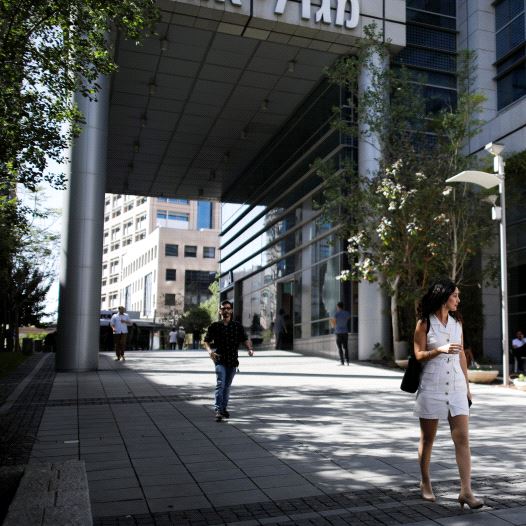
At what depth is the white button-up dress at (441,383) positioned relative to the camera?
454 cm

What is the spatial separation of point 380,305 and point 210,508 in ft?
51.4

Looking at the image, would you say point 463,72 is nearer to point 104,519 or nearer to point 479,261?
point 479,261

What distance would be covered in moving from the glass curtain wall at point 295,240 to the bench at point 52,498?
46.6ft

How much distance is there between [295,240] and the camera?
26.8 m

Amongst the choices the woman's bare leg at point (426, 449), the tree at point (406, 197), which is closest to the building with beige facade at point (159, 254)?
the tree at point (406, 197)

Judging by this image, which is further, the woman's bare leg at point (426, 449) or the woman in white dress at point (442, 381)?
the woman's bare leg at point (426, 449)

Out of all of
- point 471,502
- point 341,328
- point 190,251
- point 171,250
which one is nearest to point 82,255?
point 341,328

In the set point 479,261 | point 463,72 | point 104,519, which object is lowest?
point 104,519

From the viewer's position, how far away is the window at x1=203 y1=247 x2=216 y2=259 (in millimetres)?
95625

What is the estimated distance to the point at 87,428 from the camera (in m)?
7.89

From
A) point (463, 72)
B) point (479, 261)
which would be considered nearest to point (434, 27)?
point (463, 72)

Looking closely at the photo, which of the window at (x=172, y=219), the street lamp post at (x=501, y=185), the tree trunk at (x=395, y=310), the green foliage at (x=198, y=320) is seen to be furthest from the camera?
the window at (x=172, y=219)

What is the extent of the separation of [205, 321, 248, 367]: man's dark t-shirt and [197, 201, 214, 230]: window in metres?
93.2

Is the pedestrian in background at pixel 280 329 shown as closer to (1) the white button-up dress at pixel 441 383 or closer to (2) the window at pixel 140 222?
(1) the white button-up dress at pixel 441 383
